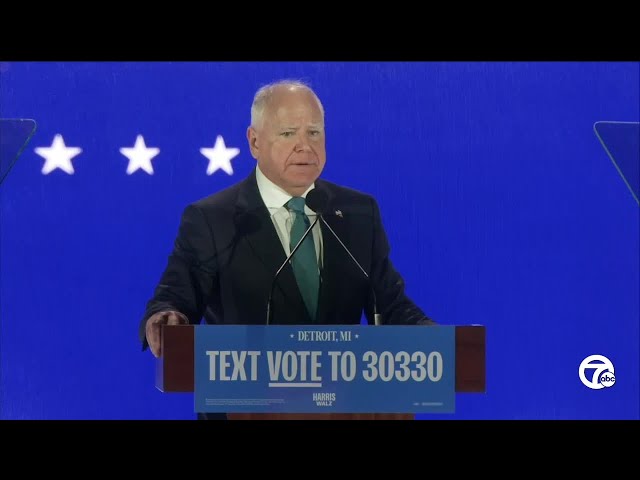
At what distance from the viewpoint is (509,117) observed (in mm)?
6004

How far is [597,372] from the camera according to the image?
5.97m

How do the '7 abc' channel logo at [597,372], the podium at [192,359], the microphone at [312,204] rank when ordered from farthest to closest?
the '7 abc' channel logo at [597,372], the microphone at [312,204], the podium at [192,359]

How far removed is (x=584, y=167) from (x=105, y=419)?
265 cm

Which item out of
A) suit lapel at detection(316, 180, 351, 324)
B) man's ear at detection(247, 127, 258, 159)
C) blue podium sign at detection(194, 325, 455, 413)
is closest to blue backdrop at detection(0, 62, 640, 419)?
man's ear at detection(247, 127, 258, 159)

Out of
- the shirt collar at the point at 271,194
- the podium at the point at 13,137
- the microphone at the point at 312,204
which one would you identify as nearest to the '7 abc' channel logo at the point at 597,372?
the microphone at the point at 312,204

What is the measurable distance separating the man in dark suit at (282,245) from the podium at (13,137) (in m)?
0.87

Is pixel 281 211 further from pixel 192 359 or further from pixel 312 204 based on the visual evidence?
pixel 192 359

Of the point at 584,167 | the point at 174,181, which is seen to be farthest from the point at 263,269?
the point at 584,167

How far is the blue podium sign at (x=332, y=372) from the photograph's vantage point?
557 centimetres

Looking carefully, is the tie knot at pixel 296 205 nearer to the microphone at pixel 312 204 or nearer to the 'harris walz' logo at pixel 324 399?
the microphone at pixel 312 204

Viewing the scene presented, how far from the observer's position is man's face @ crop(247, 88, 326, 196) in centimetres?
591

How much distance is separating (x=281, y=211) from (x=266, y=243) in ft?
0.57

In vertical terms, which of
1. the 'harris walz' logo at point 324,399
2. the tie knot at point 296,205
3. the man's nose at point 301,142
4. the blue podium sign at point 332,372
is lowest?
the 'harris walz' logo at point 324,399

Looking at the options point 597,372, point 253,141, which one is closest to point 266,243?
point 253,141
